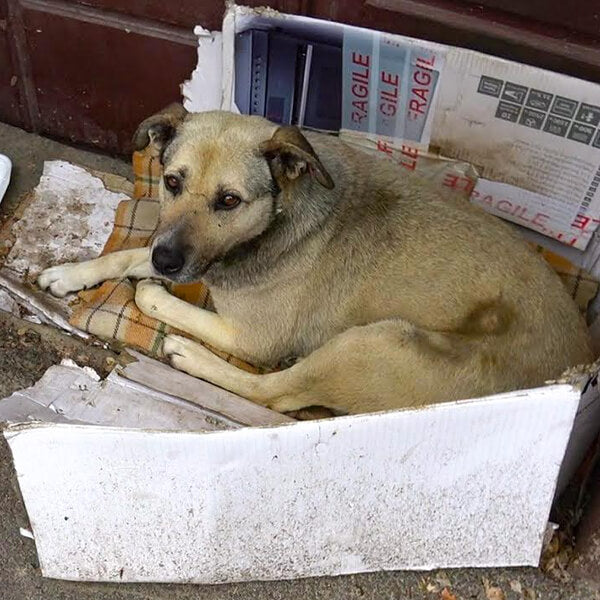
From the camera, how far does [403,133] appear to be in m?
3.94

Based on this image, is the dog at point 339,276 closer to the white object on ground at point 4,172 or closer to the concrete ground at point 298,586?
the concrete ground at point 298,586

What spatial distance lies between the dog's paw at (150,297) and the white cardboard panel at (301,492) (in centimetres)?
104

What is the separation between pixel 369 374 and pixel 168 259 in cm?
90

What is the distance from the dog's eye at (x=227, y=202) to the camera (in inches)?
118

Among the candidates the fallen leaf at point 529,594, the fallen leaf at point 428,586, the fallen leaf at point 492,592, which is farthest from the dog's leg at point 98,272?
the fallen leaf at point 529,594

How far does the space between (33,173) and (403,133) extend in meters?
2.17

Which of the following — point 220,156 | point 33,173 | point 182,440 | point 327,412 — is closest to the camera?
point 182,440

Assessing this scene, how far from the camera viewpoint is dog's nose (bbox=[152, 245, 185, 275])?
9.73ft

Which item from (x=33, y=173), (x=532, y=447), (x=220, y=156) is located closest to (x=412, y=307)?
(x=532, y=447)

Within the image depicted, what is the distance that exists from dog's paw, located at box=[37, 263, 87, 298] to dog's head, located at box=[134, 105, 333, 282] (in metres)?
1.08

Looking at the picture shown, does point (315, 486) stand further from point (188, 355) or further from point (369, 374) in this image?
point (188, 355)

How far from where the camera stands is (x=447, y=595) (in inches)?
130

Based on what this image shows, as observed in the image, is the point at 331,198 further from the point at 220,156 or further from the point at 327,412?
the point at 327,412

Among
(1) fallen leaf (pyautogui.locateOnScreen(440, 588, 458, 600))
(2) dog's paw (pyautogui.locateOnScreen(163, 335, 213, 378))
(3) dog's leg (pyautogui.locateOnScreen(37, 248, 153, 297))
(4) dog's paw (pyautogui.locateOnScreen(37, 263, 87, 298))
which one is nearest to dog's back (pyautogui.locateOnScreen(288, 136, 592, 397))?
(2) dog's paw (pyautogui.locateOnScreen(163, 335, 213, 378))
